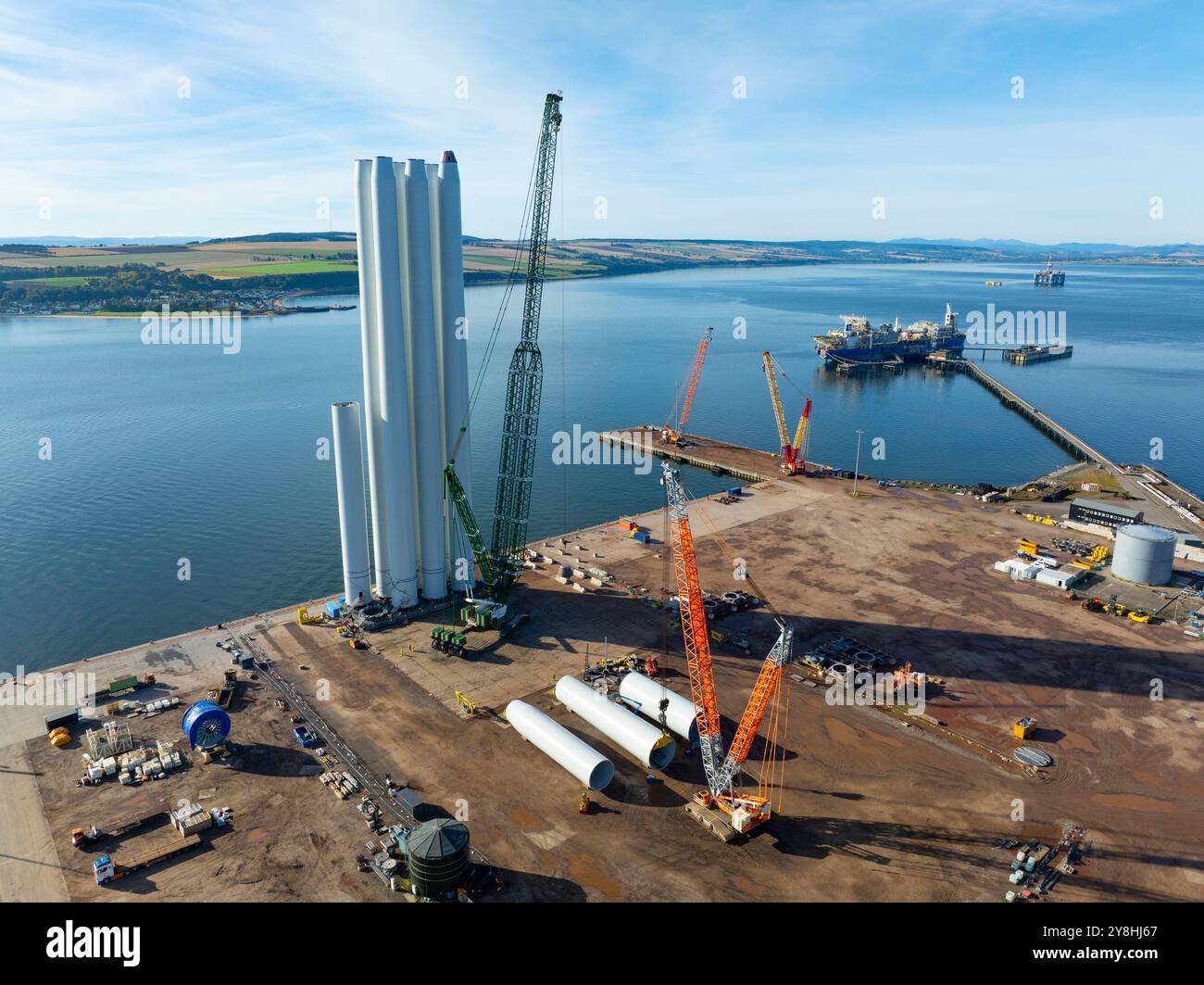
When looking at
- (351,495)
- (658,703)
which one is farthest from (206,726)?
(658,703)

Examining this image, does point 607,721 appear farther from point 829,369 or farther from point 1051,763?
point 829,369

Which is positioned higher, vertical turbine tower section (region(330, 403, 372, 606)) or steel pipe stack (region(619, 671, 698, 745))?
vertical turbine tower section (region(330, 403, 372, 606))

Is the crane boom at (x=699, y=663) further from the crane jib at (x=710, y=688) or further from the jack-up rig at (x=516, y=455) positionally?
the jack-up rig at (x=516, y=455)

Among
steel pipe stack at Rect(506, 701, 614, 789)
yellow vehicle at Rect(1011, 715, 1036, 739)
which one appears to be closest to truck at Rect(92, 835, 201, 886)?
steel pipe stack at Rect(506, 701, 614, 789)

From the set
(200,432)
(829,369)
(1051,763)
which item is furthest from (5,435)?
(829,369)

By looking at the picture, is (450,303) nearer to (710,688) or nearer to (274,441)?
(710,688)

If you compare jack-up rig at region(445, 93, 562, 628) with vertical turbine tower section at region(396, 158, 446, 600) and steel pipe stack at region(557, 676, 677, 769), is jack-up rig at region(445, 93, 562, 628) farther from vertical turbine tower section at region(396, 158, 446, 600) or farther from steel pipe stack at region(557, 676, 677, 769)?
steel pipe stack at region(557, 676, 677, 769)

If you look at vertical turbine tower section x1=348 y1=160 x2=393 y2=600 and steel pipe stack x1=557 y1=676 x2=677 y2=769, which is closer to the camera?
steel pipe stack x1=557 y1=676 x2=677 y2=769
